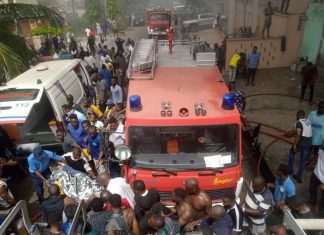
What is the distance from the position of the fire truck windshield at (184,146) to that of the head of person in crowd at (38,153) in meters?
2.08

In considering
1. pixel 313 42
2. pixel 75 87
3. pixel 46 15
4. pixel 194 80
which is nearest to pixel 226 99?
pixel 194 80

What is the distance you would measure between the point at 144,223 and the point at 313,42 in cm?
1270

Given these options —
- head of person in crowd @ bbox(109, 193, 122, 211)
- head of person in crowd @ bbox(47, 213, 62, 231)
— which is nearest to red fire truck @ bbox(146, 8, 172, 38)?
head of person in crowd @ bbox(109, 193, 122, 211)

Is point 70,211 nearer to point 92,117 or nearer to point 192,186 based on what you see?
point 192,186

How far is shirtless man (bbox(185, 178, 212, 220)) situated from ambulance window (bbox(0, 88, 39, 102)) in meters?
4.21

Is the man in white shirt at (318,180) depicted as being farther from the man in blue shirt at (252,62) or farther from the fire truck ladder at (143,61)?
the man in blue shirt at (252,62)

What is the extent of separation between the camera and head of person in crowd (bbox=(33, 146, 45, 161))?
239 inches

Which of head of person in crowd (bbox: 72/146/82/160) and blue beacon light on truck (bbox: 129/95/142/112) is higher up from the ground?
blue beacon light on truck (bbox: 129/95/142/112)

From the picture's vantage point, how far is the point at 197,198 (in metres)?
4.68

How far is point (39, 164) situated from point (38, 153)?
27 cm

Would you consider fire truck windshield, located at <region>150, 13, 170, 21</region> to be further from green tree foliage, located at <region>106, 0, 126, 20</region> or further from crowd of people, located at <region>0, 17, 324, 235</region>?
crowd of people, located at <region>0, 17, 324, 235</region>

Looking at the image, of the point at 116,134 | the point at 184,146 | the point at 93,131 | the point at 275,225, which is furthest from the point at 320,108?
the point at 93,131

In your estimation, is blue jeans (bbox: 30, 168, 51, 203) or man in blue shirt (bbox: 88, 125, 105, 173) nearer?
blue jeans (bbox: 30, 168, 51, 203)

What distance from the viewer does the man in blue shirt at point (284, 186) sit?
4895 millimetres
